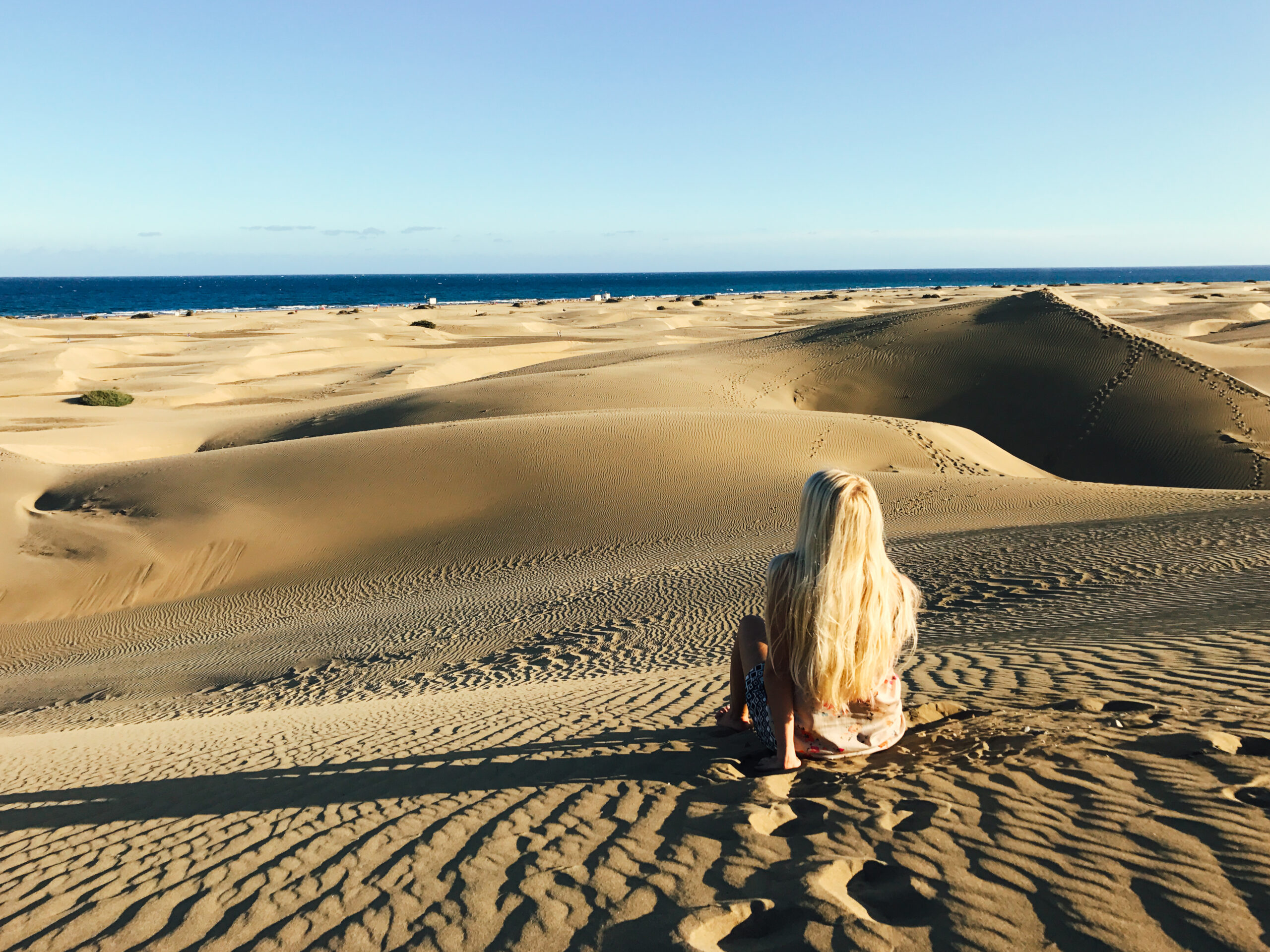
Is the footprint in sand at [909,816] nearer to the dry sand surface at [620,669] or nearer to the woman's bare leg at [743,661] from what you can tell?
the dry sand surface at [620,669]

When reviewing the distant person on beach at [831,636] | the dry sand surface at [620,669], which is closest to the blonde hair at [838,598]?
the distant person on beach at [831,636]

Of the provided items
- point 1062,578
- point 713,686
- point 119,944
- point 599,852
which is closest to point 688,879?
point 599,852

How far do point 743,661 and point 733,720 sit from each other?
0.47 meters

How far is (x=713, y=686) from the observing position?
20.2 ft

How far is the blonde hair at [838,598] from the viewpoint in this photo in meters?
3.53

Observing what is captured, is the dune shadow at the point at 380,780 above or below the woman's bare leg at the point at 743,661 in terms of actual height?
below

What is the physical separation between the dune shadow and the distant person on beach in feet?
1.78

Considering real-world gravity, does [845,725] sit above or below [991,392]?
above

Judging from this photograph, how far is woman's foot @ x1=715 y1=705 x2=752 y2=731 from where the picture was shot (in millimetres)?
4500

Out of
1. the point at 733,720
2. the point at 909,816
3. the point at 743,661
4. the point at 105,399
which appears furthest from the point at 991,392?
the point at 105,399

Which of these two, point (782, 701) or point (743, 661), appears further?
point (743, 661)

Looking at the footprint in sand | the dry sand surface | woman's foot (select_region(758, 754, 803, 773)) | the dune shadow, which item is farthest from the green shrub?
the footprint in sand

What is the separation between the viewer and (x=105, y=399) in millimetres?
27625

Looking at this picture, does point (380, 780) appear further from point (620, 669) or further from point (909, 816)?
point (620, 669)
